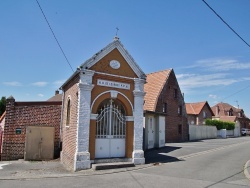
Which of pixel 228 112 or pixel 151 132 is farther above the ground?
pixel 228 112

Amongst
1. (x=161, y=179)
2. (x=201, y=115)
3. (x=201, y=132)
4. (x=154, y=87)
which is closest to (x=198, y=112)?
(x=201, y=115)

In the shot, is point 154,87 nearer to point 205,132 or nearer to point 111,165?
point 205,132

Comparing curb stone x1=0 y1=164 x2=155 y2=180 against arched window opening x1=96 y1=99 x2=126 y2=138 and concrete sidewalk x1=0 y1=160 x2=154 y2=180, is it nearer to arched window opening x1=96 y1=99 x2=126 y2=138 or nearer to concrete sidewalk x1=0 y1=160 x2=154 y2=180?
concrete sidewalk x1=0 y1=160 x2=154 y2=180

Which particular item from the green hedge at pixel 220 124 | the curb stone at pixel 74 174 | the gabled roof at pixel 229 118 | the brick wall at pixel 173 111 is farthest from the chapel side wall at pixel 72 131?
the gabled roof at pixel 229 118

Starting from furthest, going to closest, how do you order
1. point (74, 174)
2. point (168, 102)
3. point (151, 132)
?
point (168, 102)
point (151, 132)
point (74, 174)

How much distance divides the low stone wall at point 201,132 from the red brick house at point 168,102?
1668 mm

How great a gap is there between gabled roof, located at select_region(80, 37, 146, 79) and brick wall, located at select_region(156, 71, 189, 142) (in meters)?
13.6

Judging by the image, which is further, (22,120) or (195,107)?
(195,107)

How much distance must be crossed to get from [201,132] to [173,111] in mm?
8162

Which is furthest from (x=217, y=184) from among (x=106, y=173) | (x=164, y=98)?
(x=164, y=98)

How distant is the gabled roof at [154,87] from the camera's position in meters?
26.4

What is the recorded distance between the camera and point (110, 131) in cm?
1289

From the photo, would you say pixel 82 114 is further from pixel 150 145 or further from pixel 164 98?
pixel 164 98

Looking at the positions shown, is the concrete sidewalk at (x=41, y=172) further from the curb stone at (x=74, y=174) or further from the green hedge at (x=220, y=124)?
the green hedge at (x=220, y=124)
